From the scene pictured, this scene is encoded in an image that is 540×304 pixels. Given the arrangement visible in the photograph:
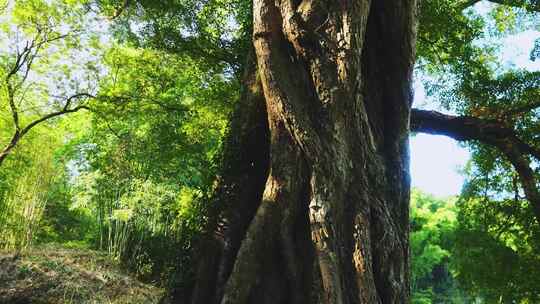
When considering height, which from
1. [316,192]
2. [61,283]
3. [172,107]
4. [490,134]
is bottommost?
[61,283]

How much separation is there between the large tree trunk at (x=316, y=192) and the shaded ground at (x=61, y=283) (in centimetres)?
244

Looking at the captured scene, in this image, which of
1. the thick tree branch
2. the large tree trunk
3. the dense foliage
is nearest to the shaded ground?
the dense foliage

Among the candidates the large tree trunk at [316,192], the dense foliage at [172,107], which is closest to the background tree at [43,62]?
the dense foliage at [172,107]

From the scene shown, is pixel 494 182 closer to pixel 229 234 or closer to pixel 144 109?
pixel 229 234

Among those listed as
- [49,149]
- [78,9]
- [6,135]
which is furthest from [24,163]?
[78,9]

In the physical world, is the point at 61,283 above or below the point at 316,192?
below

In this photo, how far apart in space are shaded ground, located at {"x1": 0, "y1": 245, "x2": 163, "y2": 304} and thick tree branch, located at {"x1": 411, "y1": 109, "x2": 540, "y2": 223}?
4.08 meters

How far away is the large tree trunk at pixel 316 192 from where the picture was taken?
9.24 ft

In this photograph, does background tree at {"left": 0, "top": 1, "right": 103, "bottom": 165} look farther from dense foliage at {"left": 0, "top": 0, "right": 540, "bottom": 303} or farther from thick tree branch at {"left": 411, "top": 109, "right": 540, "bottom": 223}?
thick tree branch at {"left": 411, "top": 109, "right": 540, "bottom": 223}

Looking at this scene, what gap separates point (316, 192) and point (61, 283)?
4.23 m

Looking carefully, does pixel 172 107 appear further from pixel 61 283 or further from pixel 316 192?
pixel 316 192

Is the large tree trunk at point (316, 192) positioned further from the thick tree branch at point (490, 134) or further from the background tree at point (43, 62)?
the background tree at point (43, 62)

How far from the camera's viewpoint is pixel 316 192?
2.86 m

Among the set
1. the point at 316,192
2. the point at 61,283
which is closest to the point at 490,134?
the point at 316,192
